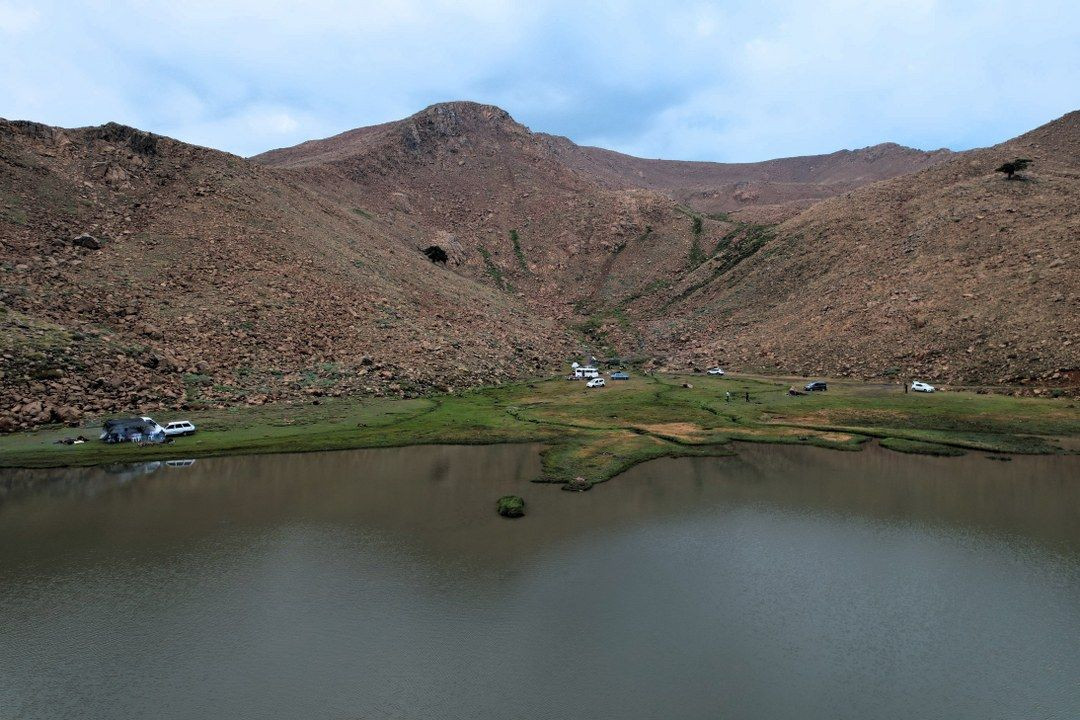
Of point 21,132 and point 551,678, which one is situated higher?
point 21,132

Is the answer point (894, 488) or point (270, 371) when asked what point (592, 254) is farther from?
point (894, 488)

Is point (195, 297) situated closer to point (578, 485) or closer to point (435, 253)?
point (578, 485)

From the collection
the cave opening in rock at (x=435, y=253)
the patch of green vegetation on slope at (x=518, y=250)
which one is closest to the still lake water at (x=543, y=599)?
the cave opening in rock at (x=435, y=253)

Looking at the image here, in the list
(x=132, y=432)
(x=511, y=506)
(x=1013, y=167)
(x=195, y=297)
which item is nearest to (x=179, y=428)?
(x=132, y=432)

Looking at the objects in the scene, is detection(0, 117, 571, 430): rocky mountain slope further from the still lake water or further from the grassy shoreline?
the still lake water

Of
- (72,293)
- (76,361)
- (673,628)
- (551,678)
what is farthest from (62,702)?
(72,293)

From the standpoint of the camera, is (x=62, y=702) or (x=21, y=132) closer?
(x=62, y=702)
